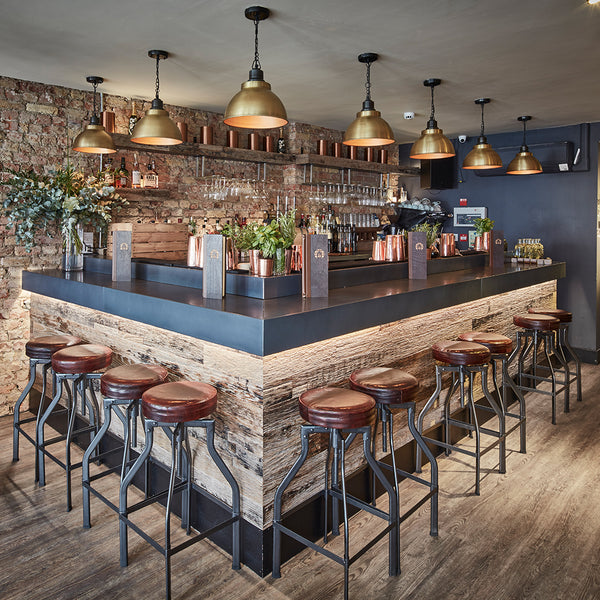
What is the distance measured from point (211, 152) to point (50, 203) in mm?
1916

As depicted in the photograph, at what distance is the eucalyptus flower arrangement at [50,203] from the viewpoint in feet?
14.0

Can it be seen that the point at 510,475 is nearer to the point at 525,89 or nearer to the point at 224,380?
the point at 224,380

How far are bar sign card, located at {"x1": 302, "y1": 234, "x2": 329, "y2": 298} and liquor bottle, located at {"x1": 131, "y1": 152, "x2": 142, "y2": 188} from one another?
9.72ft

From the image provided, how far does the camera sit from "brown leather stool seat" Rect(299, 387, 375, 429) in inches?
83.0

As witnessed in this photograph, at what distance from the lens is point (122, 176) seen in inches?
197

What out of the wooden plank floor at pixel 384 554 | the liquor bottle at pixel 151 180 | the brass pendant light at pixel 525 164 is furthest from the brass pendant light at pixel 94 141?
the brass pendant light at pixel 525 164

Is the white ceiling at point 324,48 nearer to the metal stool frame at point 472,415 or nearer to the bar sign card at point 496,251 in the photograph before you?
the bar sign card at point 496,251

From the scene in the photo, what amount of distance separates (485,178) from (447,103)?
7.38 feet

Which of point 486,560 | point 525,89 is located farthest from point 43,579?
point 525,89

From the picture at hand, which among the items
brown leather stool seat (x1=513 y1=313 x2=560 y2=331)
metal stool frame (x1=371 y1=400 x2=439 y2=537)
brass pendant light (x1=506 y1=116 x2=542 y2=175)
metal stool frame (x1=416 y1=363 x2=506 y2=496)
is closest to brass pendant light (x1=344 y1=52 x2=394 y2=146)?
metal stool frame (x1=416 y1=363 x2=506 y2=496)

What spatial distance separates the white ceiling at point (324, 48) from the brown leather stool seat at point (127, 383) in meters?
2.07

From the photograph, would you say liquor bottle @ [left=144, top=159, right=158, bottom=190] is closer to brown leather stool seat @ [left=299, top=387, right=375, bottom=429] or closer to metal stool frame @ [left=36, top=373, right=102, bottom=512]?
metal stool frame @ [left=36, top=373, right=102, bottom=512]

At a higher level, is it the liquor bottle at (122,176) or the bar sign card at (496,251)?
the liquor bottle at (122,176)

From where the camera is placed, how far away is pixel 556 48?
365cm
